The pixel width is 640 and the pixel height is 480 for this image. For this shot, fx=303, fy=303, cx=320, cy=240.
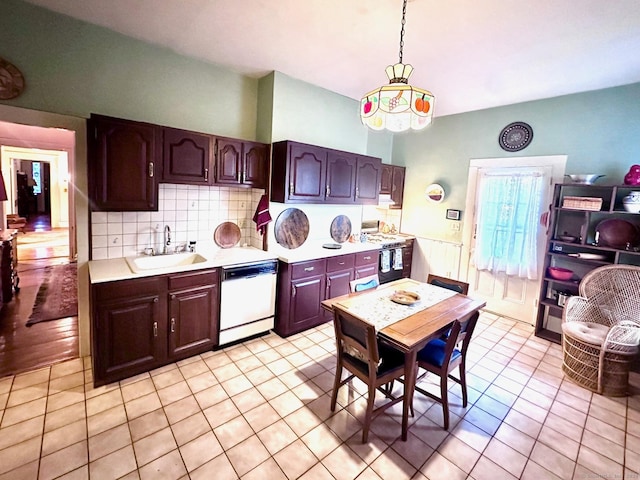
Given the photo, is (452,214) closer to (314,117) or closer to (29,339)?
(314,117)

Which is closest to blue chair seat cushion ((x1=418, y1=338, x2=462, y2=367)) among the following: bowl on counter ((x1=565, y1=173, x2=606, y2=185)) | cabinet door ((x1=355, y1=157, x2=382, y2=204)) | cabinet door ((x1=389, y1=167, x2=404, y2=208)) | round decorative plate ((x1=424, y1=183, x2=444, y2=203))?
cabinet door ((x1=355, y1=157, x2=382, y2=204))

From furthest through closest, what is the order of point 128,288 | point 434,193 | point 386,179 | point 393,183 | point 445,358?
point 393,183 < point 386,179 < point 434,193 < point 128,288 < point 445,358

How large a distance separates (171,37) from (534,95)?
3.89m

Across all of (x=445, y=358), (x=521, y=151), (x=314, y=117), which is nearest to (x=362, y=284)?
(x=445, y=358)

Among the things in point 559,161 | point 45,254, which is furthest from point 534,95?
point 45,254

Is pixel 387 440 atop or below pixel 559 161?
below

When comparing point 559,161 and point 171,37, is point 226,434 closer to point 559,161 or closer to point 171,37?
point 171,37

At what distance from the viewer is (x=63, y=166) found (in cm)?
840

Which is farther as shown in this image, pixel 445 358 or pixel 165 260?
pixel 165 260

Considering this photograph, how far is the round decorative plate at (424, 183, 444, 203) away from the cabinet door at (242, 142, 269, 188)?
2.67m

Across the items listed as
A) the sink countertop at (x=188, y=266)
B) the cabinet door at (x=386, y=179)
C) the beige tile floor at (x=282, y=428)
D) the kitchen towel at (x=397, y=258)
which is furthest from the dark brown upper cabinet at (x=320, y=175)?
the beige tile floor at (x=282, y=428)

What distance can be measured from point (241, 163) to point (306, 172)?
0.70m

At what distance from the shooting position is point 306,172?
3.34 metres

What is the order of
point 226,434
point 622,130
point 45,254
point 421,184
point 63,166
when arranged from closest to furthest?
point 226,434 → point 622,130 → point 421,184 → point 45,254 → point 63,166
